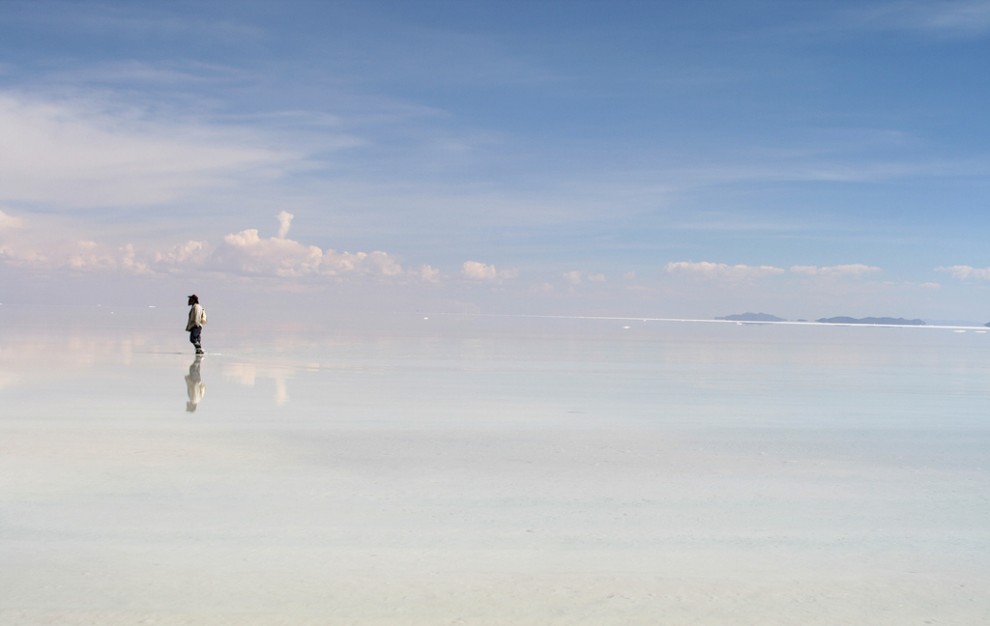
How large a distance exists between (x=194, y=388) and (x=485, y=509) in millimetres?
11946

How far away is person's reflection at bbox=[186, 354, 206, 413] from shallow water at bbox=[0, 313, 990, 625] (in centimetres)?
19

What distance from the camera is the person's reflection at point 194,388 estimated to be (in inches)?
619

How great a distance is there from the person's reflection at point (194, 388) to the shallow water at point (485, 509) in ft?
0.63

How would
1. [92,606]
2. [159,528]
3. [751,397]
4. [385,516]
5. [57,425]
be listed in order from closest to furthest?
[92,606] → [159,528] → [385,516] → [57,425] → [751,397]

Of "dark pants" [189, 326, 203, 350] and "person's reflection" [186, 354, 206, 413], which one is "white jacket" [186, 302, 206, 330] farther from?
"person's reflection" [186, 354, 206, 413]

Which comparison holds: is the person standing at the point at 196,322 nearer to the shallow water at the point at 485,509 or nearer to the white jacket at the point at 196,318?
the white jacket at the point at 196,318

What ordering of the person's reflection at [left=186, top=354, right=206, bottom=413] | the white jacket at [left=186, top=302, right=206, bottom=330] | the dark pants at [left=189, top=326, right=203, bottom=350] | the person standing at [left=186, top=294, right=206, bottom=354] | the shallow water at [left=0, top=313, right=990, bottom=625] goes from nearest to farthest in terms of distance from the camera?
the shallow water at [left=0, top=313, right=990, bottom=625]
the person's reflection at [left=186, top=354, right=206, bottom=413]
the dark pants at [left=189, top=326, right=203, bottom=350]
the person standing at [left=186, top=294, right=206, bottom=354]
the white jacket at [left=186, top=302, right=206, bottom=330]

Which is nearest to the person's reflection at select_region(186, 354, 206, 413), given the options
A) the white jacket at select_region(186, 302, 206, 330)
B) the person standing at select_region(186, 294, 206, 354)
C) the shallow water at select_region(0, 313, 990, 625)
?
the shallow water at select_region(0, 313, 990, 625)

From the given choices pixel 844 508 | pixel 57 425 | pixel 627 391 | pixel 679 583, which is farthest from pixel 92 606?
pixel 627 391

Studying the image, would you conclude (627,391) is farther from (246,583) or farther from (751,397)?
(246,583)

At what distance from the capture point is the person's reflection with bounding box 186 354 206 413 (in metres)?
15.7

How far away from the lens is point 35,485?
867 centimetres

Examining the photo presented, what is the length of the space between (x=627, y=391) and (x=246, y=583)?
46.2 ft

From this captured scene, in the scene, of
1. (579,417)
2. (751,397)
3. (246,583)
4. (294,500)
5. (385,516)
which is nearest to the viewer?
(246,583)
